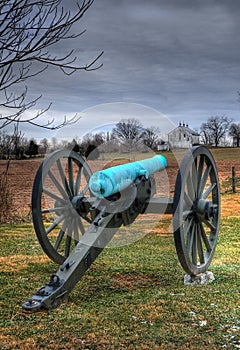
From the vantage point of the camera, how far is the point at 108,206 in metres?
5.22

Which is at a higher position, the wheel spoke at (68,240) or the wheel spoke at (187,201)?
the wheel spoke at (187,201)

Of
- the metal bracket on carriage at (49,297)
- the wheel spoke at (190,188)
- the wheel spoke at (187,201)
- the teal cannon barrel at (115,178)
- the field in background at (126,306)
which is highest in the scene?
the teal cannon barrel at (115,178)

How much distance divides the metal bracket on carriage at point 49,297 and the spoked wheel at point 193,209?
1364 millimetres

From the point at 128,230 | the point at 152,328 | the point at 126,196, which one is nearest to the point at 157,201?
the point at 126,196

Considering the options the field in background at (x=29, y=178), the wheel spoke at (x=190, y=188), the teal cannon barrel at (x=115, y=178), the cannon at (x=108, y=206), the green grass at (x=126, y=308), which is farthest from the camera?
the field in background at (x=29, y=178)

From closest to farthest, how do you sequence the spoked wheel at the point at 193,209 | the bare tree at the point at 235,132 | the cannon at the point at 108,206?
1. the cannon at the point at 108,206
2. the spoked wheel at the point at 193,209
3. the bare tree at the point at 235,132

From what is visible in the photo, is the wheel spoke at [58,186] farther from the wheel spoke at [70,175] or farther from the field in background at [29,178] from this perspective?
the field in background at [29,178]

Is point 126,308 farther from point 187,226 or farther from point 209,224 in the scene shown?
point 209,224

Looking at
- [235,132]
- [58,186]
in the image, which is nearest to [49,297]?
[58,186]

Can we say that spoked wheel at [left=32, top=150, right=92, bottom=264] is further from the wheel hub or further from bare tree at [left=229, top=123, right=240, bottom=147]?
bare tree at [left=229, top=123, right=240, bottom=147]

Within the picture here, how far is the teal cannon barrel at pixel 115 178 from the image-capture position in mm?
5094

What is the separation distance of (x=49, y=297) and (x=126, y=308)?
0.97 m

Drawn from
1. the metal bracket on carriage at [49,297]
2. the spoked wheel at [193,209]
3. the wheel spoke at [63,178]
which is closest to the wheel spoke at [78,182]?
the wheel spoke at [63,178]

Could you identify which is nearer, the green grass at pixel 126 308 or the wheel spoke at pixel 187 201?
the green grass at pixel 126 308
